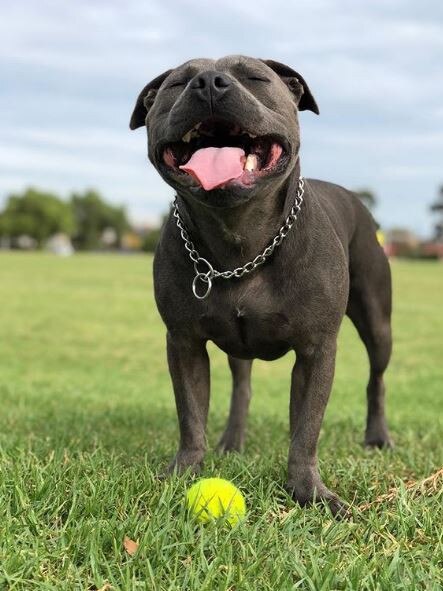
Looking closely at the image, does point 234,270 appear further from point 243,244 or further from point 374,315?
point 374,315

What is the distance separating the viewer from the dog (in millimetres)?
2934

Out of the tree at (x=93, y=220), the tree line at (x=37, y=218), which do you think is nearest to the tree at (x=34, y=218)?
the tree line at (x=37, y=218)

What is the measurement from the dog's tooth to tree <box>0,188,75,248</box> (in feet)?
361

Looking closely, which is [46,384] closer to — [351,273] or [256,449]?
[256,449]

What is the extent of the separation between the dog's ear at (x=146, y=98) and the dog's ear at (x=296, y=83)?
0.51 m

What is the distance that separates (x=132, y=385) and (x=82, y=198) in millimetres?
123925

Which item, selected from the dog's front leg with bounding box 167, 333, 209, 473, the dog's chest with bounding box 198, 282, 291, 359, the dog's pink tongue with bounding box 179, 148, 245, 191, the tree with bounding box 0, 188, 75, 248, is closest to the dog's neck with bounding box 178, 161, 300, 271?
the dog's chest with bounding box 198, 282, 291, 359

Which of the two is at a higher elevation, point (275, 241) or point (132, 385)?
point (275, 241)

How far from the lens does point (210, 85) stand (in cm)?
287

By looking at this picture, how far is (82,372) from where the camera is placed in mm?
10477

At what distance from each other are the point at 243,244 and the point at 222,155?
0.54 m

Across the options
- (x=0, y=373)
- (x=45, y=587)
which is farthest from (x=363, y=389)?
(x=45, y=587)

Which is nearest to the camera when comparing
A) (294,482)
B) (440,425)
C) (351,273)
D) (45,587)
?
(45,587)

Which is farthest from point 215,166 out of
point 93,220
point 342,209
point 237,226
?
point 93,220
